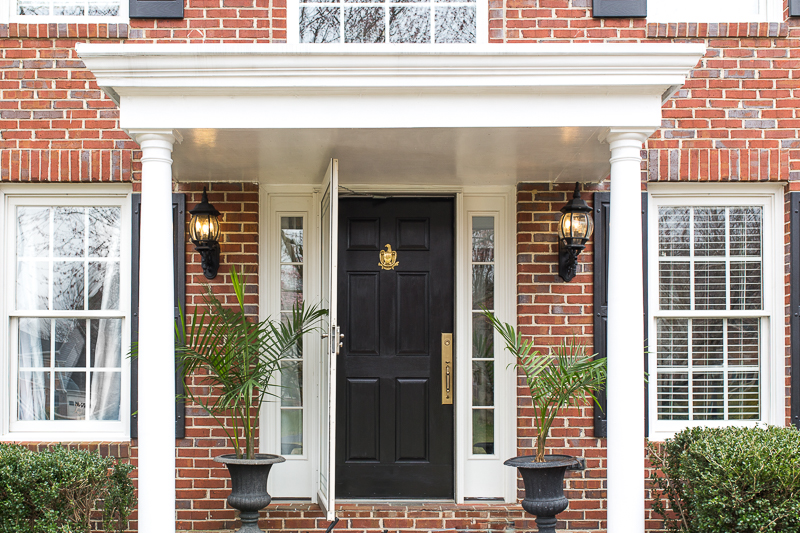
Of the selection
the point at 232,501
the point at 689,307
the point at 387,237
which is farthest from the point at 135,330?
the point at 689,307

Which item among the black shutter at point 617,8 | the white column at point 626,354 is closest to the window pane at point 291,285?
the white column at point 626,354

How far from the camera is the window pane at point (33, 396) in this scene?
4859mm

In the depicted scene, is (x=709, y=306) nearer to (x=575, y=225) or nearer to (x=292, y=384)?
(x=575, y=225)

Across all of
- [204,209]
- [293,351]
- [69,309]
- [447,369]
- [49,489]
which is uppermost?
[204,209]

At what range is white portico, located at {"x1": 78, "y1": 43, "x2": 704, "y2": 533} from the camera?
3.51m

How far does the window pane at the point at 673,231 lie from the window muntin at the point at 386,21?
1.87m

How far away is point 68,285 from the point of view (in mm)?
4898

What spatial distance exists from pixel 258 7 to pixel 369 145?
61.1 inches

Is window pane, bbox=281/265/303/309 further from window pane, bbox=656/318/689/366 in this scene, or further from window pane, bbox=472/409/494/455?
window pane, bbox=656/318/689/366

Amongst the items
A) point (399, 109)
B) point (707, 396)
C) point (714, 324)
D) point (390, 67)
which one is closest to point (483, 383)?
point (707, 396)

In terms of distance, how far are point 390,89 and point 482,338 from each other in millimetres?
2141

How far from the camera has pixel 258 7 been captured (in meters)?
4.83

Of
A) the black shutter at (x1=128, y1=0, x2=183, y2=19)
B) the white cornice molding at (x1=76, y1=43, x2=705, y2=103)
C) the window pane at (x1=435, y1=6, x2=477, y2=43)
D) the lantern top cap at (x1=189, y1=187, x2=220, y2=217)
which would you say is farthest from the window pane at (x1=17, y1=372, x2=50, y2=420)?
the window pane at (x1=435, y1=6, x2=477, y2=43)

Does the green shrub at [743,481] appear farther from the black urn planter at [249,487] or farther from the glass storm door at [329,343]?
the black urn planter at [249,487]
